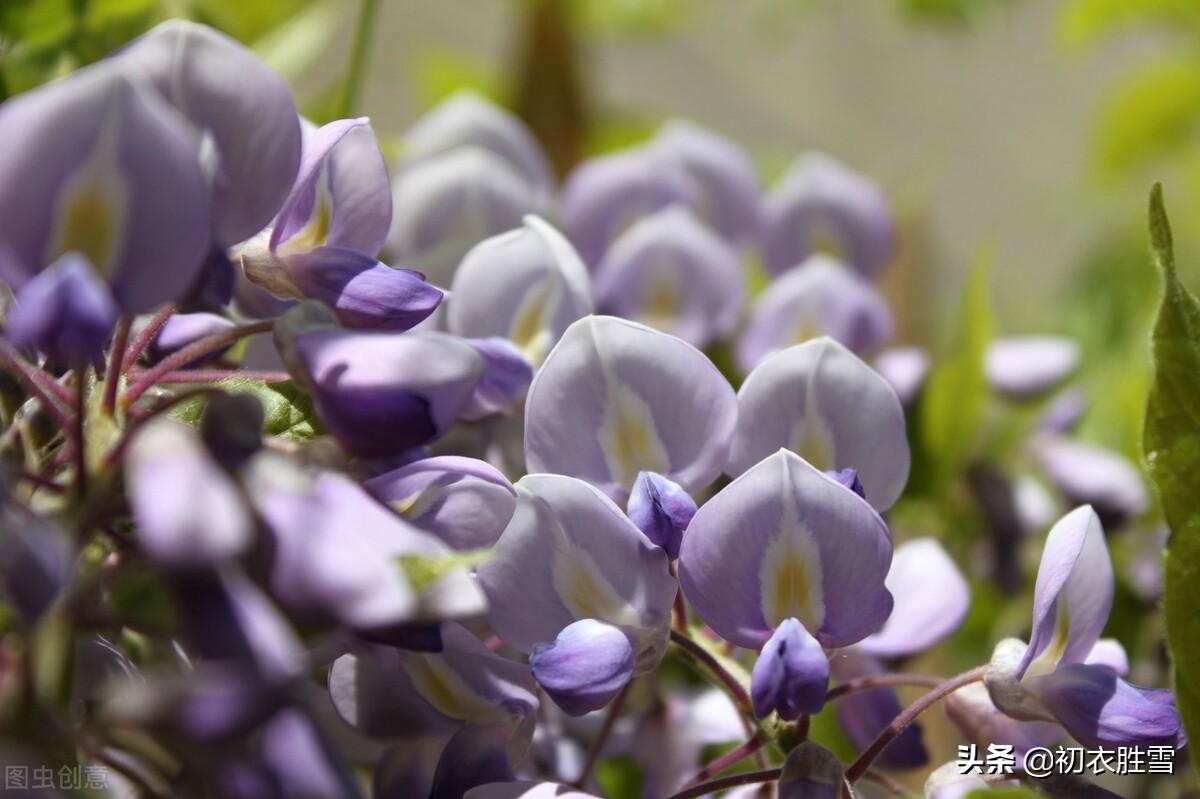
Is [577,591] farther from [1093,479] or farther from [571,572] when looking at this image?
[1093,479]

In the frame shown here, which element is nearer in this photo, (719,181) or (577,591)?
(577,591)

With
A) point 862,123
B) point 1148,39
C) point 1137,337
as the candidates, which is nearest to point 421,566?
point 1137,337

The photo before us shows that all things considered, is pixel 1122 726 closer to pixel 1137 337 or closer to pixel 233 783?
pixel 233 783

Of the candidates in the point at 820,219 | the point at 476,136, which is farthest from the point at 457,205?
the point at 820,219

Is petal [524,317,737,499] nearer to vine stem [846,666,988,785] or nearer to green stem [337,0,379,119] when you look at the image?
vine stem [846,666,988,785]

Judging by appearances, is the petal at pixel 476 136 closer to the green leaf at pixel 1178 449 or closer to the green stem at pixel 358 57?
the green stem at pixel 358 57

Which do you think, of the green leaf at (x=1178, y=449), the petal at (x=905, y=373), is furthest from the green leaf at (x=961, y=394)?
the green leaf at (x=1178, y=449)

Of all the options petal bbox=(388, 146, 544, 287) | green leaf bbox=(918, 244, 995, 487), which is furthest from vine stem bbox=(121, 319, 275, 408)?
green leaf bbox=(918, 244, 995, 487)
